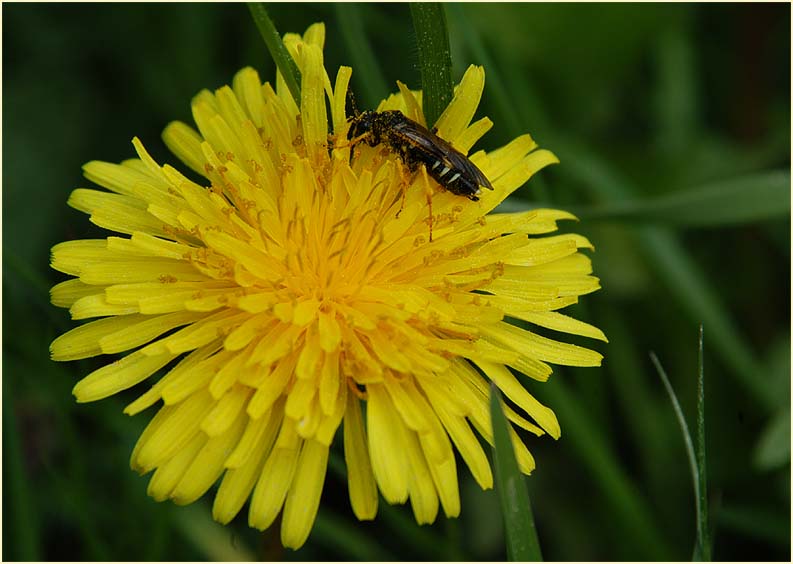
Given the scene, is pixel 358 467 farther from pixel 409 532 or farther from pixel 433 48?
pixel 433 48

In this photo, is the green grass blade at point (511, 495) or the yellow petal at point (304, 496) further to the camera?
the yellow petal at point (304, 496)

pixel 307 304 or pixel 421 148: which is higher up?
pixel 421 148

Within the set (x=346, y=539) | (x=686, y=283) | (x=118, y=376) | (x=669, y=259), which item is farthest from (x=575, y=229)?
(x=118, y=376)

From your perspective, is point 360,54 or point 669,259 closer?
point 360,54

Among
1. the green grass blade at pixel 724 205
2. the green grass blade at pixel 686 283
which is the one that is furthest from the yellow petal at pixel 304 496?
the green grass blade at pixel 686 283

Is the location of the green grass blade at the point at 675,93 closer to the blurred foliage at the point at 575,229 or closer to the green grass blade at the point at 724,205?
the blurred foliage at the point at 575,229

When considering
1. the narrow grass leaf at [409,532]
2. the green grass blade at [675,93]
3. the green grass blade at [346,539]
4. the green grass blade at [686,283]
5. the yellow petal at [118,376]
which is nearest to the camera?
Answer: the yellow petal at [118,376]

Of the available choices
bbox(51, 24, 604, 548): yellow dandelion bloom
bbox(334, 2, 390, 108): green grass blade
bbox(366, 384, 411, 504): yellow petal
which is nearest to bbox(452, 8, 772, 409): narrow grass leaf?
bbox(334, 2, 390, 108): green grass blade

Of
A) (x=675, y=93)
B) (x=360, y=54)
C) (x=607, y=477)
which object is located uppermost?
(x=675, y=93)

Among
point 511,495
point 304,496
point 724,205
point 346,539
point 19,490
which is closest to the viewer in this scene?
point 511,495
